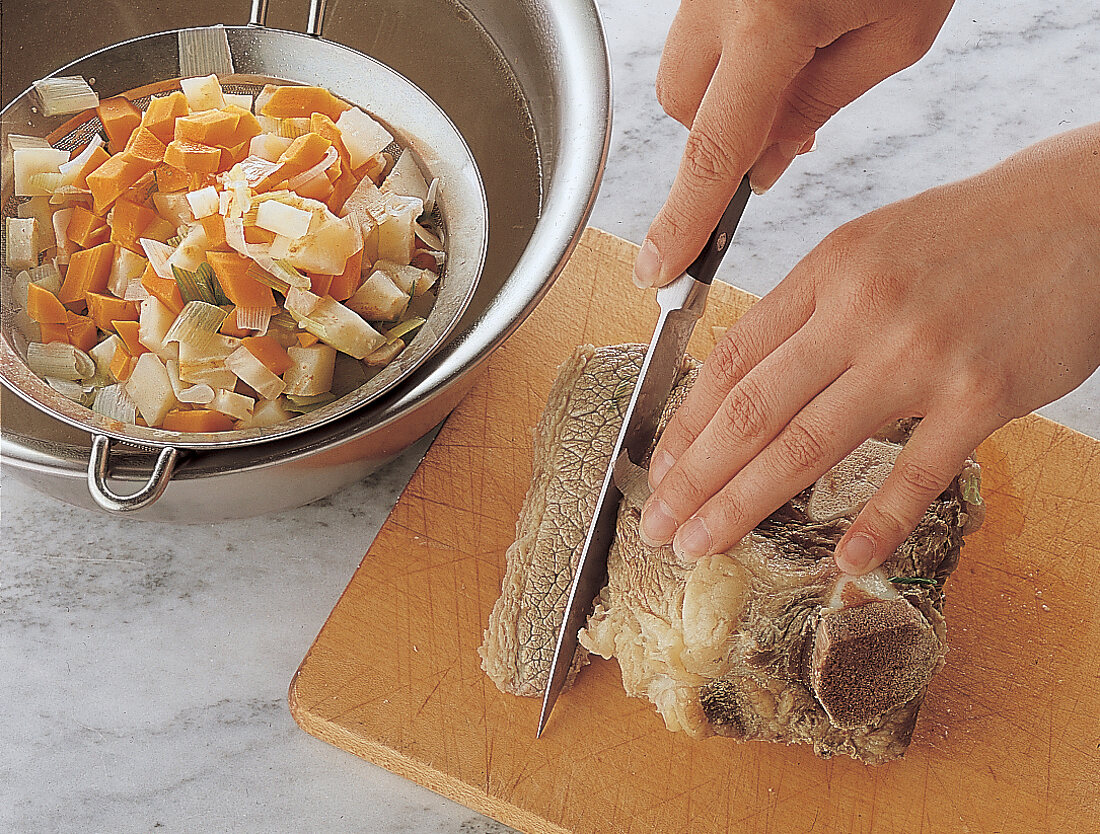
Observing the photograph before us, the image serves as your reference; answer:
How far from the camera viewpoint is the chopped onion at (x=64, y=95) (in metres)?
1.75

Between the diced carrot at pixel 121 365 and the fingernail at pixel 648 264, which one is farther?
the diced carrot at pixel 121 365

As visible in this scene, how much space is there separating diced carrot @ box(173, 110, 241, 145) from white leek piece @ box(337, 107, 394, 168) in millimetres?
173

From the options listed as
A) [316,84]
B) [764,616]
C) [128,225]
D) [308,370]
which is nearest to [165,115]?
[128,225]

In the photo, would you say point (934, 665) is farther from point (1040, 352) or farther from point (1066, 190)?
point (1066, 190)

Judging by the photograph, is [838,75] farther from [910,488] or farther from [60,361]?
[60,361]

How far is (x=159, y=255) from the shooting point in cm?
155

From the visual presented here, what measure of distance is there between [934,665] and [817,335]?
1.54 ft

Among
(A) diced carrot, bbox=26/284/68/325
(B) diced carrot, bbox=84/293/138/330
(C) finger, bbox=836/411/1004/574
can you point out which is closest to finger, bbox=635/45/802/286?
(C) finger, bbox=836/411/1004/574

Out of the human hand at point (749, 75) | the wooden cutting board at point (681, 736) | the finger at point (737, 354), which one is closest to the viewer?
the human hand at point (749, 75)

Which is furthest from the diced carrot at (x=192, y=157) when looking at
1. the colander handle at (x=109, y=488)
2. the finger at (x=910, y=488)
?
the finger at (x=910, y=488)

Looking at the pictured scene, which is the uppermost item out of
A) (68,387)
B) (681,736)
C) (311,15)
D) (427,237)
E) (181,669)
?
(311,15)

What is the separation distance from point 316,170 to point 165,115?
0.95ft

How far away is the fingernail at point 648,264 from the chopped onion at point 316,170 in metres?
0.56

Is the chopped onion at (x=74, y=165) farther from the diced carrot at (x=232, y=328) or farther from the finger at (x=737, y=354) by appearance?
the finger at (x=737, y=354)
